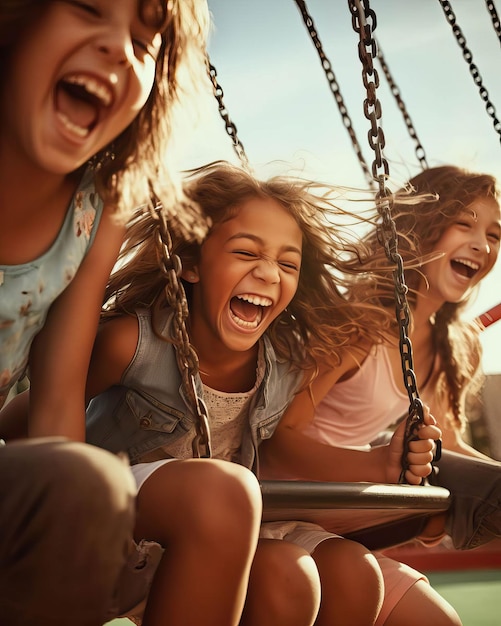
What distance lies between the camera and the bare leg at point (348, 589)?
131 centimetres

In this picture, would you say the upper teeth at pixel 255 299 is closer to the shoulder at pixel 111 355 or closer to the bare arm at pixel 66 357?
the shoulder at pixel 111 355

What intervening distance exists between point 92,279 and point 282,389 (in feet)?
1.63

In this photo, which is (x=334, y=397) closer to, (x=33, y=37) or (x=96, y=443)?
(x=96, y=443)

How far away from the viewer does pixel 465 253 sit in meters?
2.15

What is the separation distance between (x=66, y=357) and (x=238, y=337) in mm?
391

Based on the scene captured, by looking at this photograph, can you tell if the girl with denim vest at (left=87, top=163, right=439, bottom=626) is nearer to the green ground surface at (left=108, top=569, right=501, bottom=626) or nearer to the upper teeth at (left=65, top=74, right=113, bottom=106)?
the upper teeth at (left=65, top=74, right=113, bottom=106)

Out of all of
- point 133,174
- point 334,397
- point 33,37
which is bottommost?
point 334,397

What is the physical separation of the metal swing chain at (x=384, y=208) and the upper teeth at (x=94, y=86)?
0.65m

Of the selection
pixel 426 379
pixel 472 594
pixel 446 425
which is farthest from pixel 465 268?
pixel 472 594

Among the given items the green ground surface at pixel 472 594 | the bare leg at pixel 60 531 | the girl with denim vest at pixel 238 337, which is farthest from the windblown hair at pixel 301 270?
the green ground surface at pixel 472 594

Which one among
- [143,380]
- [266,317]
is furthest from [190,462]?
[266,317]

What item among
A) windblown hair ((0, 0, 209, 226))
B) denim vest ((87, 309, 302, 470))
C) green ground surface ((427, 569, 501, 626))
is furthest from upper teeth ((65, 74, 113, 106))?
green ground surface ((427, 569, 501, 626))

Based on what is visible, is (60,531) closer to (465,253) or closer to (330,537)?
(330,537)

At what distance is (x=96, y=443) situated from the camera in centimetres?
147
